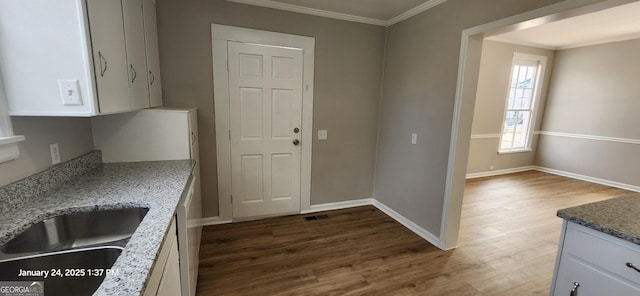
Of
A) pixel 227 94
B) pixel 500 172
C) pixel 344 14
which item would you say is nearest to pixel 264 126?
pixel 227 94

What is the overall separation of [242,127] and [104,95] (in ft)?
5.32

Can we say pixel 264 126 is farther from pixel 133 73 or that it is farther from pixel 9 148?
pixel 9 148

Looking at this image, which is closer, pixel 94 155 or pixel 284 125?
pixel 94 155

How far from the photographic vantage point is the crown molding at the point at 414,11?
8.17 ft

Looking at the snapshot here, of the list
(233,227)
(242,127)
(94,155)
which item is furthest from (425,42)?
(94,155)

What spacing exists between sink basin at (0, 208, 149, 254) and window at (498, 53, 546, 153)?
612 centimetres

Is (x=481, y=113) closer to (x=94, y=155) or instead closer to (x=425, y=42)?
(x=425, y=42)

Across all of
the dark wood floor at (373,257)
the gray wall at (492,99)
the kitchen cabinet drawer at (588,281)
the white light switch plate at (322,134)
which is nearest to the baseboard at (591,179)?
the gray wall at (492,99)

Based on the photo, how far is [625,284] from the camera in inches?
39.4

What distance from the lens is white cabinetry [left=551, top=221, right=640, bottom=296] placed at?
3.24 ft

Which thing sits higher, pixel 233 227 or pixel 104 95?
pixel 104 95

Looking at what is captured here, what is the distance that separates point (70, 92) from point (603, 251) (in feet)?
7.84

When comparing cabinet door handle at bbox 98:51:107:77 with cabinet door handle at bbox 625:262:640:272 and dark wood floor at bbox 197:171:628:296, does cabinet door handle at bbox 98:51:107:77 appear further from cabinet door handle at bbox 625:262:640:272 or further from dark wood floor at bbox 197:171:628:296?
cabinet door handle at bbox 625:262:640:272

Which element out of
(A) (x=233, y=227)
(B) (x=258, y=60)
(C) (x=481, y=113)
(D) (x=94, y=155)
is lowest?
(A) (x=233, y=227)
